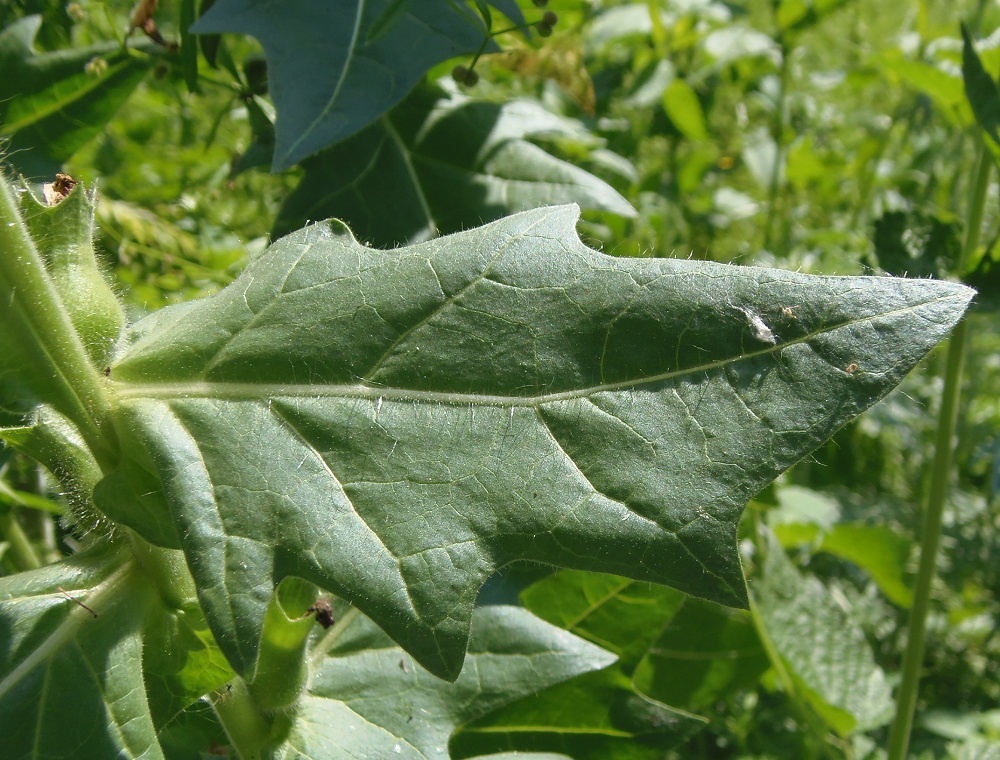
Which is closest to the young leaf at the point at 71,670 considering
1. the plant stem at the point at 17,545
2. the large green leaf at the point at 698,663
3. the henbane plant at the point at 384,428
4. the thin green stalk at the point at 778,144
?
the henbane plant at the point at 384,428

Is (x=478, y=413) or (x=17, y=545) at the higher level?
(x=478, y=413)

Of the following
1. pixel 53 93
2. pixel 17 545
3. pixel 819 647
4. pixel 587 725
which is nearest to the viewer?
pixel 587 725

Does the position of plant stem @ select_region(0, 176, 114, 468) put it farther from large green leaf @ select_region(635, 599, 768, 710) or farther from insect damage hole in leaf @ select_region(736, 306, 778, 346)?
large green leaf @ select_region(635, 599, 768, 710)

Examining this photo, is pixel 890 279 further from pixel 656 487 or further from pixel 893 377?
pixel 656 487

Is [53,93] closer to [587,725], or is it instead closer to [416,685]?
[416,685]

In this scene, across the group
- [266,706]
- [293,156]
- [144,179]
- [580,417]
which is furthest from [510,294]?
[144,179]

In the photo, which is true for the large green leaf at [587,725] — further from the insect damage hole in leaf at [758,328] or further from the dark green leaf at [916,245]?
the dark green leaf at [916,245]

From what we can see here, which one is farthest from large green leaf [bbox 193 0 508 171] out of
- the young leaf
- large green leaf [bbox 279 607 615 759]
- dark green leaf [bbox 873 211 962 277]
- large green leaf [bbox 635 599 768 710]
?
large green leaf [bbox 635 599 768 710]

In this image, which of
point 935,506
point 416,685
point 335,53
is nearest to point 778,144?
point 935,506
